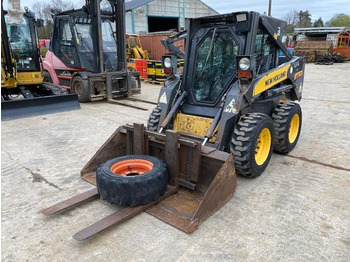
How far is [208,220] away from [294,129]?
2.74m

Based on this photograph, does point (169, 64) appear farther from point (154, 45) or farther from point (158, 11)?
point (158, 11)

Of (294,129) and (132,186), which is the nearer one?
(132,186)

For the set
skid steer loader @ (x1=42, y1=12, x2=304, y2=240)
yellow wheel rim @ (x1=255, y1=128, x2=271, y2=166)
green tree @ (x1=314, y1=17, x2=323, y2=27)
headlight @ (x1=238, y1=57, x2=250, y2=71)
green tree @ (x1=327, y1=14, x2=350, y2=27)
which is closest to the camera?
skid steer loader @ (x1=42, y1=12, x2=304, y2=240)

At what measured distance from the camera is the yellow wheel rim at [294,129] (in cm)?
480

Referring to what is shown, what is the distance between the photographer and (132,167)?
336 cm

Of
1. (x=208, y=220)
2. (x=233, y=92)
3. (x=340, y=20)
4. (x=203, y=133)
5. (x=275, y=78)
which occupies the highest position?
(x=340, y=20)

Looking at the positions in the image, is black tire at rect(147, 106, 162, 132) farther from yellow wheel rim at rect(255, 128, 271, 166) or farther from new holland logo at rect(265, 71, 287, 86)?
new holland logo at rect(265, 71, 287, 86)

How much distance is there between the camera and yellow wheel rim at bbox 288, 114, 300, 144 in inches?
189

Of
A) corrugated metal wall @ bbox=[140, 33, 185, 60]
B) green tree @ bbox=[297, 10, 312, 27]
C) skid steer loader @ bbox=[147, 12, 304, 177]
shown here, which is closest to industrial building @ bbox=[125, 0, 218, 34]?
corrugated metal wall @ bbox=[140, 33, 185, 60]

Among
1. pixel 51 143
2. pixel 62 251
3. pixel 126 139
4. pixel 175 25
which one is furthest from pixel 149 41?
Answer: pixel 62 251

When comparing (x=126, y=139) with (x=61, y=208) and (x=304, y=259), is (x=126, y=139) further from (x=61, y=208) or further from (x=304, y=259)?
(x=304, y=259)

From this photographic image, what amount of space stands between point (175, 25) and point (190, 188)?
27.9 m

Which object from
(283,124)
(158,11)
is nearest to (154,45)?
(158,11)

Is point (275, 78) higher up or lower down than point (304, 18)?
lower down
